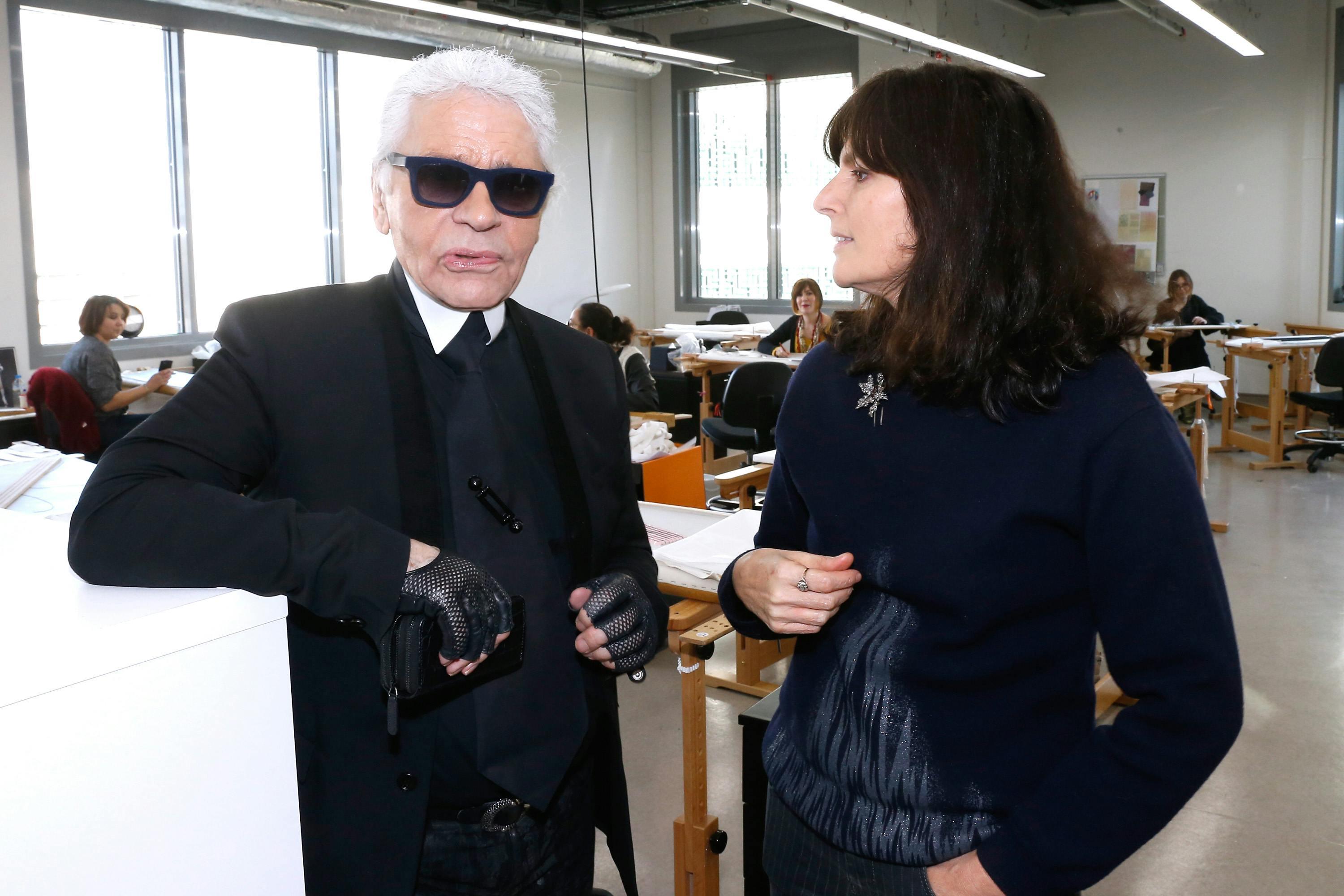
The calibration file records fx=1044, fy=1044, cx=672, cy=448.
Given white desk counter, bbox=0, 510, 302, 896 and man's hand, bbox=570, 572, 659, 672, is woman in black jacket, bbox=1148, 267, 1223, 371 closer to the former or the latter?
man's hand, bbox=570, 572, 659, 672

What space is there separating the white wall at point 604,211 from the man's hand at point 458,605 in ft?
32.1

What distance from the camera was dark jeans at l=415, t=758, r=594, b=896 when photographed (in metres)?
1.24

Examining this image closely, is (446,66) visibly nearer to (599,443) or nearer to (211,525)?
(599,443)

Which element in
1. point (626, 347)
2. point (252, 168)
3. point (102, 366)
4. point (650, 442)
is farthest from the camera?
point (252, 168)

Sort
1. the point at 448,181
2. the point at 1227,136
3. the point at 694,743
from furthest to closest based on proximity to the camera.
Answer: the point at 1227,136 < the point at 694,743 < the point at 448,181

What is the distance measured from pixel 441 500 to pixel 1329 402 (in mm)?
8195

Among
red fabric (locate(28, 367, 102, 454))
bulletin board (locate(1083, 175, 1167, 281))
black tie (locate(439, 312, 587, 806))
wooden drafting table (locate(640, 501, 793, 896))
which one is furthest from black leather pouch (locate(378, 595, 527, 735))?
bulletin board (locate(1083, 175, 1167, 281))

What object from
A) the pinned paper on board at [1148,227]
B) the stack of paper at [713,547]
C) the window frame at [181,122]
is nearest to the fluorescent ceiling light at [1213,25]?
the pinned paper on board at [1148,227]

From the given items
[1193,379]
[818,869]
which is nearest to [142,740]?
[818,869]

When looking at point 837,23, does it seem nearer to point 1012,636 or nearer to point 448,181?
point 448,181

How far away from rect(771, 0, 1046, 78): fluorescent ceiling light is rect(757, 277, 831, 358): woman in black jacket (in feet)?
6.54

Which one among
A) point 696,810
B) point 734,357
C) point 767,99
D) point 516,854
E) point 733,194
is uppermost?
point 767,99

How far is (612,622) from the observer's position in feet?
4.12

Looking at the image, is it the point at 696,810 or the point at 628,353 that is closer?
the point at 696,810
